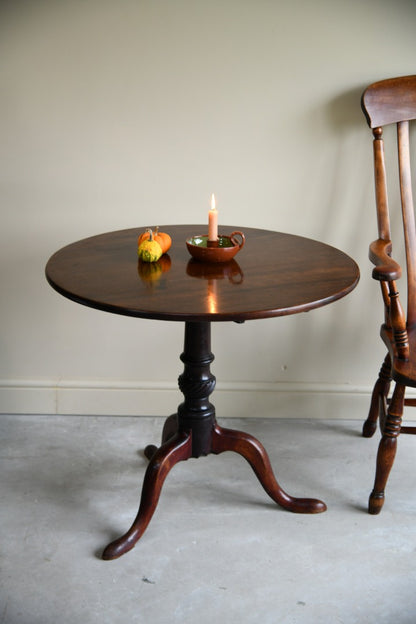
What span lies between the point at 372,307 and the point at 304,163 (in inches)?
24.8

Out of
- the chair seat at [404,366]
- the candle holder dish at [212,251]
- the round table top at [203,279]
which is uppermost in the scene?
the candle holder dish at [212,251]

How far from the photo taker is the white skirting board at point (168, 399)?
103 inches

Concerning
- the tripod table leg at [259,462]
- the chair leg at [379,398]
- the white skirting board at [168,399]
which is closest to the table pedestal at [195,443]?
the tripod table leg at [259,462]

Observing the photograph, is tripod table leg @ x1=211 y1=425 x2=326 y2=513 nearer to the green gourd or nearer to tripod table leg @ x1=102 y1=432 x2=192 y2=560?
tripod table leg @ x1=102 y1=432 x2=192 y2=560

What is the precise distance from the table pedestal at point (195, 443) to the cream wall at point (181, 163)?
63 cm

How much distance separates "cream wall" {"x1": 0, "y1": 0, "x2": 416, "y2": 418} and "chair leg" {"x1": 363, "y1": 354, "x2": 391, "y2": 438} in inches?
6.2

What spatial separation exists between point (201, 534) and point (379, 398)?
0.86 meters

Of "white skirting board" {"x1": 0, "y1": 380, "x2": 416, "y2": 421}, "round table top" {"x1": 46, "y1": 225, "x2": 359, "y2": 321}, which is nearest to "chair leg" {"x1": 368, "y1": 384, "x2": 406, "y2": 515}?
"round table top" {"x1": 46, "y1": 225, "x2": 359, "y2": 321}

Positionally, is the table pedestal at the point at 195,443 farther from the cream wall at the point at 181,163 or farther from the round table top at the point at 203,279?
the cream wall at the point at 181,163

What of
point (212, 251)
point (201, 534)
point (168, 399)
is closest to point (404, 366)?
point (212, 251)

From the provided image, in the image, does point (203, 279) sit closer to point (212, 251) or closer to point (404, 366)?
point (212, 251)

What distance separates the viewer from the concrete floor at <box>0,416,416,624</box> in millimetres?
1682

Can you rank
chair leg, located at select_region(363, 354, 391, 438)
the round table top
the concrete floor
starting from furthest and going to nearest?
1. chair leg, located at select_region(363, 354, 391, 438)
2. the concrete floor
3. the round table top

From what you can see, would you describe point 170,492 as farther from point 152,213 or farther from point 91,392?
point 152,213
